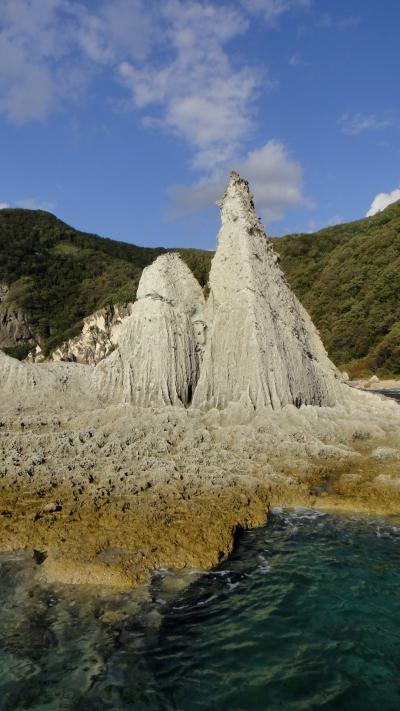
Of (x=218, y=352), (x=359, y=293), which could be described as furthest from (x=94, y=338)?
(x=218, y=352)

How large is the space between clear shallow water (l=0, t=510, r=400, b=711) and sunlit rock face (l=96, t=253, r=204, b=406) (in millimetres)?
7628

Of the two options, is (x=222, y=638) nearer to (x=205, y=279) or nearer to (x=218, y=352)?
(x=218, y=352)

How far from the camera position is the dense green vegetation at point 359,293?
68500 millimetres

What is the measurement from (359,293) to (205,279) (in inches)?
1059

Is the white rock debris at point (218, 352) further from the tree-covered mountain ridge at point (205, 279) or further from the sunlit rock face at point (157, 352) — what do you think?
Answer: the tree-covered mountain ridge at point (205, 279)

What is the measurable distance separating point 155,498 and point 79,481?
1917 millimetres

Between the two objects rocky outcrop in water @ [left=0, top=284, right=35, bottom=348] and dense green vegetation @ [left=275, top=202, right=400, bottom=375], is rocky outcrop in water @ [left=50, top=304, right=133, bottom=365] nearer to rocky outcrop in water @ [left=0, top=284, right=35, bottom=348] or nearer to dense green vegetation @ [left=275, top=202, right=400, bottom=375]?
rocky outcrop in water @ [left=0, top=284, right=35, bottom=348]

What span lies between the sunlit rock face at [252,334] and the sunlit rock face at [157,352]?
625 mm

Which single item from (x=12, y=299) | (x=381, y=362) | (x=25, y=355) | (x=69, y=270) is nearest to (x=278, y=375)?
(x=381, y=362)

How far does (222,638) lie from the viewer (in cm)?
576

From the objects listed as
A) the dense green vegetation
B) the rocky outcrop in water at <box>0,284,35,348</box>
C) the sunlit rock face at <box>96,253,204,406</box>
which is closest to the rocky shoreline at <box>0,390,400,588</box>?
the sunlit rock face at <box>96,253,204,406</box>

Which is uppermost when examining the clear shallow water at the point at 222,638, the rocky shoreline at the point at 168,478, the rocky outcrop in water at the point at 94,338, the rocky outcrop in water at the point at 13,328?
the rocky outcrop in water at the point at 13,328

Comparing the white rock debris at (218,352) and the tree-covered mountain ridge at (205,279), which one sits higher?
the tree-covered mountain ridge at (205,279)

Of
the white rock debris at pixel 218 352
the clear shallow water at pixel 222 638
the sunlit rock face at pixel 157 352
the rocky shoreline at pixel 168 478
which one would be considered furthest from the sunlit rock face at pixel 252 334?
the clear shallow water at pixel 222 638
